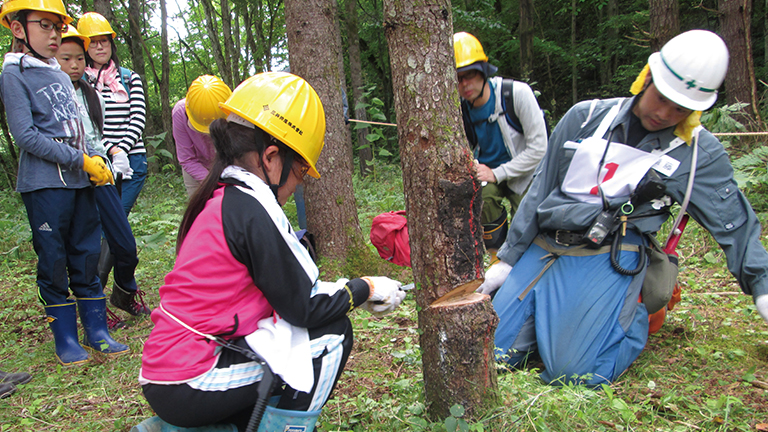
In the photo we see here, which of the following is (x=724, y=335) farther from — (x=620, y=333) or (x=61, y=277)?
(x=61, y=277)

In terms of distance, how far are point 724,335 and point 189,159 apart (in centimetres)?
407

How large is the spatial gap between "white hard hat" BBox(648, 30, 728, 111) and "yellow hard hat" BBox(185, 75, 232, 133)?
9.67ft

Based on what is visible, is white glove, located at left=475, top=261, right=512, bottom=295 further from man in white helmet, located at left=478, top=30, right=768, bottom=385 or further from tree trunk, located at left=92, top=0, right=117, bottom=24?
tree trunk, located at left=92, top=0, right=117, bottom=24

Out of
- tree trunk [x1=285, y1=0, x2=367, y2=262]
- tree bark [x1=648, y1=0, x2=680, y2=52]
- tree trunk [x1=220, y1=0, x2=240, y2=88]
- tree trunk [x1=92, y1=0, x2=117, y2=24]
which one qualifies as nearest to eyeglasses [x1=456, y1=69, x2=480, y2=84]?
tree trunk [x1=285, y1=0, x2=367, y2=262]

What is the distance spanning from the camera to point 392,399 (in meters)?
2.14

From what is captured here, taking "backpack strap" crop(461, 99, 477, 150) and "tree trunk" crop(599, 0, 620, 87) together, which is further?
"tree trunk" crop(599, 0, 620, 87)

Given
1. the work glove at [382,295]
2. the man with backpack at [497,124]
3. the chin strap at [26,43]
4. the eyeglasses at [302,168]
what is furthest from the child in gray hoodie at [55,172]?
the man with backpack at [497,124]

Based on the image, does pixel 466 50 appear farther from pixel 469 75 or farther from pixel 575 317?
pixel 575 317

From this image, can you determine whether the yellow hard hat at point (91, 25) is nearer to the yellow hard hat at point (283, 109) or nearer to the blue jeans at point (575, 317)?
the yellow hard hat at point (283, 109)

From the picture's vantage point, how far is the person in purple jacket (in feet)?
11.8

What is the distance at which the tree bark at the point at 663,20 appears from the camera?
20.1 ft

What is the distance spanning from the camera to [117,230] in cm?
324

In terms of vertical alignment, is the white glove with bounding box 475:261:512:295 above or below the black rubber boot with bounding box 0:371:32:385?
above

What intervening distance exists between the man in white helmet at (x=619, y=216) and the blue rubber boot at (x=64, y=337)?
2585mm
